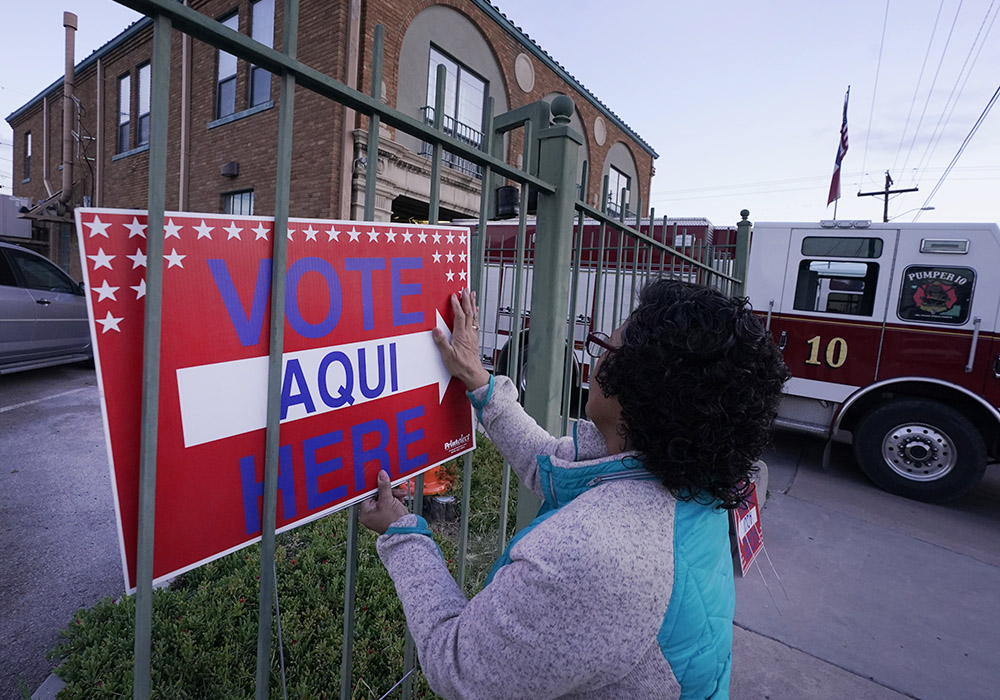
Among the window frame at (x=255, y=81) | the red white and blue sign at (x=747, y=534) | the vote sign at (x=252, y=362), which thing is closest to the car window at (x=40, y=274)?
the window frame at (x=255, y=81)

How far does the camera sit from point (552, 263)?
71.1 inches

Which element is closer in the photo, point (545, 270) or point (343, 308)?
point (343, 308)

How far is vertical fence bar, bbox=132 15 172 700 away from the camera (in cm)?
81

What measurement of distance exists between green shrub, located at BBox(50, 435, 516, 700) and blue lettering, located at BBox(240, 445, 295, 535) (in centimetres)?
131

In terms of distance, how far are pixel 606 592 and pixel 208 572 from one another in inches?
106

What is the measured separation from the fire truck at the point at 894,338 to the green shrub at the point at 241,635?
4.72 m

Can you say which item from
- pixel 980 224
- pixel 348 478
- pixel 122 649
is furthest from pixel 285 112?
pixel 980 224

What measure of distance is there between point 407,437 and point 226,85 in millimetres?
12437

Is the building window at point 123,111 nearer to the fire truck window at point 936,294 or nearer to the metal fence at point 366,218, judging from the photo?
the metal fence at point 366,218

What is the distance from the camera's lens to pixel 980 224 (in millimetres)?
5230

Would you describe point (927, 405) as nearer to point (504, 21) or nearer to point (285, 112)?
point (285, 112)

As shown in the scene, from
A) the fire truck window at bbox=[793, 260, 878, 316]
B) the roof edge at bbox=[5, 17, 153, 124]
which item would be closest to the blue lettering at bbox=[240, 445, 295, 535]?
the fire truck window at bbox=[793, 260, 878, 316]

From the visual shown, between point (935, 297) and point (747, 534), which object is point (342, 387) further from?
point (935, 297)

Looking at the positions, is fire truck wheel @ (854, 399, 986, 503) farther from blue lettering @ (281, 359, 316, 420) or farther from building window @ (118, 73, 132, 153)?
building window @ (118, 73, 132, 153)
